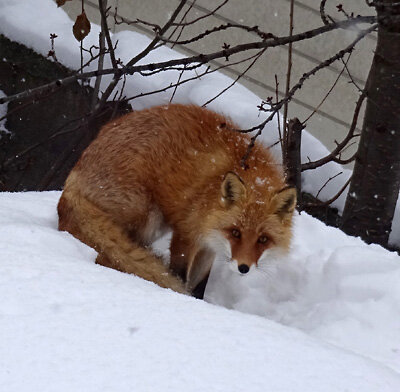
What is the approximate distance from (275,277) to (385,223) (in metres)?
1.14

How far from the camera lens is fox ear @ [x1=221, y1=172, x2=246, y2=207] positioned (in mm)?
2900

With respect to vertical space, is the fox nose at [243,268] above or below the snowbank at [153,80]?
below

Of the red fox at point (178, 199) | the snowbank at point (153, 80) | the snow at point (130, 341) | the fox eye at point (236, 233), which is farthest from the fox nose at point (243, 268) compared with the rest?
the snowbank at point (153, 80)

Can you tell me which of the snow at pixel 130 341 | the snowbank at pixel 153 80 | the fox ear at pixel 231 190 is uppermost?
the snowbank at pixel 153 80

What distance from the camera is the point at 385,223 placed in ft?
13.0

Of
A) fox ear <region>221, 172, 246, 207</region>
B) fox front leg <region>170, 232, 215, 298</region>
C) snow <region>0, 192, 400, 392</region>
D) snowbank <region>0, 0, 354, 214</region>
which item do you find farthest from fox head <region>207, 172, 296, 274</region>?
snowbank <region>0, 0, 354, 214</region>

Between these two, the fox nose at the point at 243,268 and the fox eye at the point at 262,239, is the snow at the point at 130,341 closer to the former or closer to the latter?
the fox nose at the point at 243,268

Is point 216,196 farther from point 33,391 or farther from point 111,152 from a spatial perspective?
point 33,391

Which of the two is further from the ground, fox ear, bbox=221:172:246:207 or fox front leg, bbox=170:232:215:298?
fox ear, bbox=221:172:246:207

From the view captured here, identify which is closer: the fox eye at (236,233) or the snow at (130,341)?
the snow at (130,341)

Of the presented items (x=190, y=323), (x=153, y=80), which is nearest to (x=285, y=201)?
(x=190, y=323)

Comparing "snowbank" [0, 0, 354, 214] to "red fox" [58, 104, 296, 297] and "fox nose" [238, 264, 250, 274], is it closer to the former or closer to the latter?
"red fox" [58, 104, 296, 297]

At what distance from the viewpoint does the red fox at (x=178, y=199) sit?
2.94 metres

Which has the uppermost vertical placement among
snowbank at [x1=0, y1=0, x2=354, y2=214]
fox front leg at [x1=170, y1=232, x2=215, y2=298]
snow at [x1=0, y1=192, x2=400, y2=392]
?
snowbank at [x1=0, y1=0, x2=354, y2=214]
